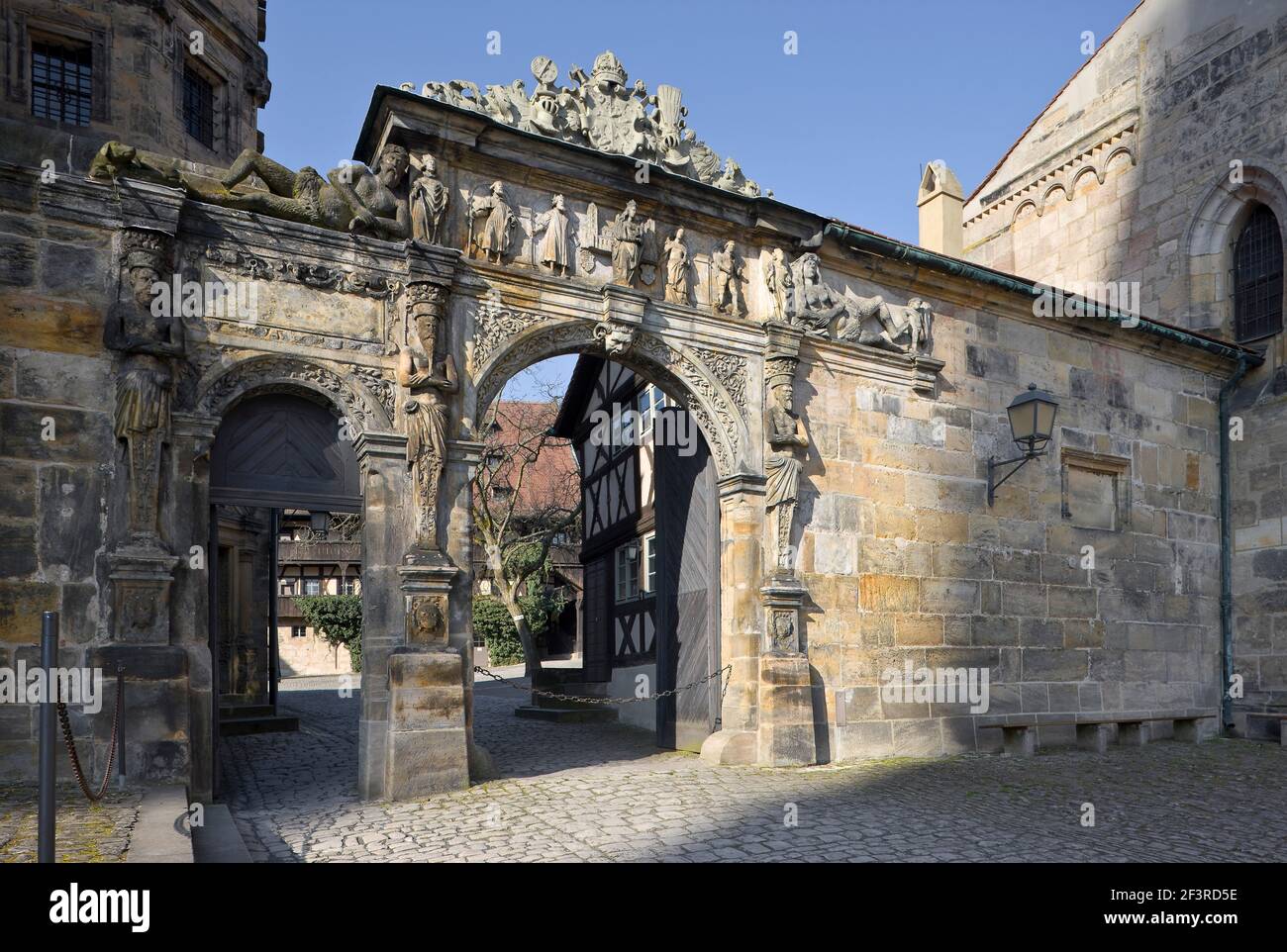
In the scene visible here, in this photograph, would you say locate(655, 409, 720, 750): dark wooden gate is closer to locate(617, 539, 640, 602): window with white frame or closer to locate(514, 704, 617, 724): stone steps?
locate(617, 539, 640, 602): window with white frame

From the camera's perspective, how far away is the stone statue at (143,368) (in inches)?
263

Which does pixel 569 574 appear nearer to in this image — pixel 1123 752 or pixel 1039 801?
pixel 1123 752

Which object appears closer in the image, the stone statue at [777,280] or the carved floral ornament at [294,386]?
the carved floral ornament at [294,386]

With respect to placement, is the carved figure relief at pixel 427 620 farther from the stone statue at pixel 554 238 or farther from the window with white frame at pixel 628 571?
the window with white frame at pixel 628 571

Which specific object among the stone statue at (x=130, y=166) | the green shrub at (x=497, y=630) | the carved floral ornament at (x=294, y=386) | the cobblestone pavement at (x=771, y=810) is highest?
the stone statue at (x=130, y=166)

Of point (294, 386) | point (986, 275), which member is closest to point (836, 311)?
point (986, 275)

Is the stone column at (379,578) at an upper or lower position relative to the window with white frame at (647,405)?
lower

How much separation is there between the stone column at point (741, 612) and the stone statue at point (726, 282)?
161 centimetres

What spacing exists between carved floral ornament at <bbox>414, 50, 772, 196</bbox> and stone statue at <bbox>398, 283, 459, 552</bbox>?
172 cm

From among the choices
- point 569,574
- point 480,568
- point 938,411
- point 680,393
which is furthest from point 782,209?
point 569,574

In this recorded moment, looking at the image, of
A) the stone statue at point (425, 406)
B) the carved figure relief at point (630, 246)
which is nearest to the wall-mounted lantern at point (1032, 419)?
the carved figure relief at point (630, 246)

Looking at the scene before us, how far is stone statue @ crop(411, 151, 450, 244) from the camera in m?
7.97

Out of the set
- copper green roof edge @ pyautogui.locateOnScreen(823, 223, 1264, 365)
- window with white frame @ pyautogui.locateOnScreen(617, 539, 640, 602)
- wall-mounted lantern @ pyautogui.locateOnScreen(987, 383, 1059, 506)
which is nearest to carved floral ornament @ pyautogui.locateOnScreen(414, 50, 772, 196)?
copper green roof edge @ pyautogui.locateOnScreen(823, 223, 1264, 365)

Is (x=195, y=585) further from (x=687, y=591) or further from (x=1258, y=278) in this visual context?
(x=1258, y=278)
